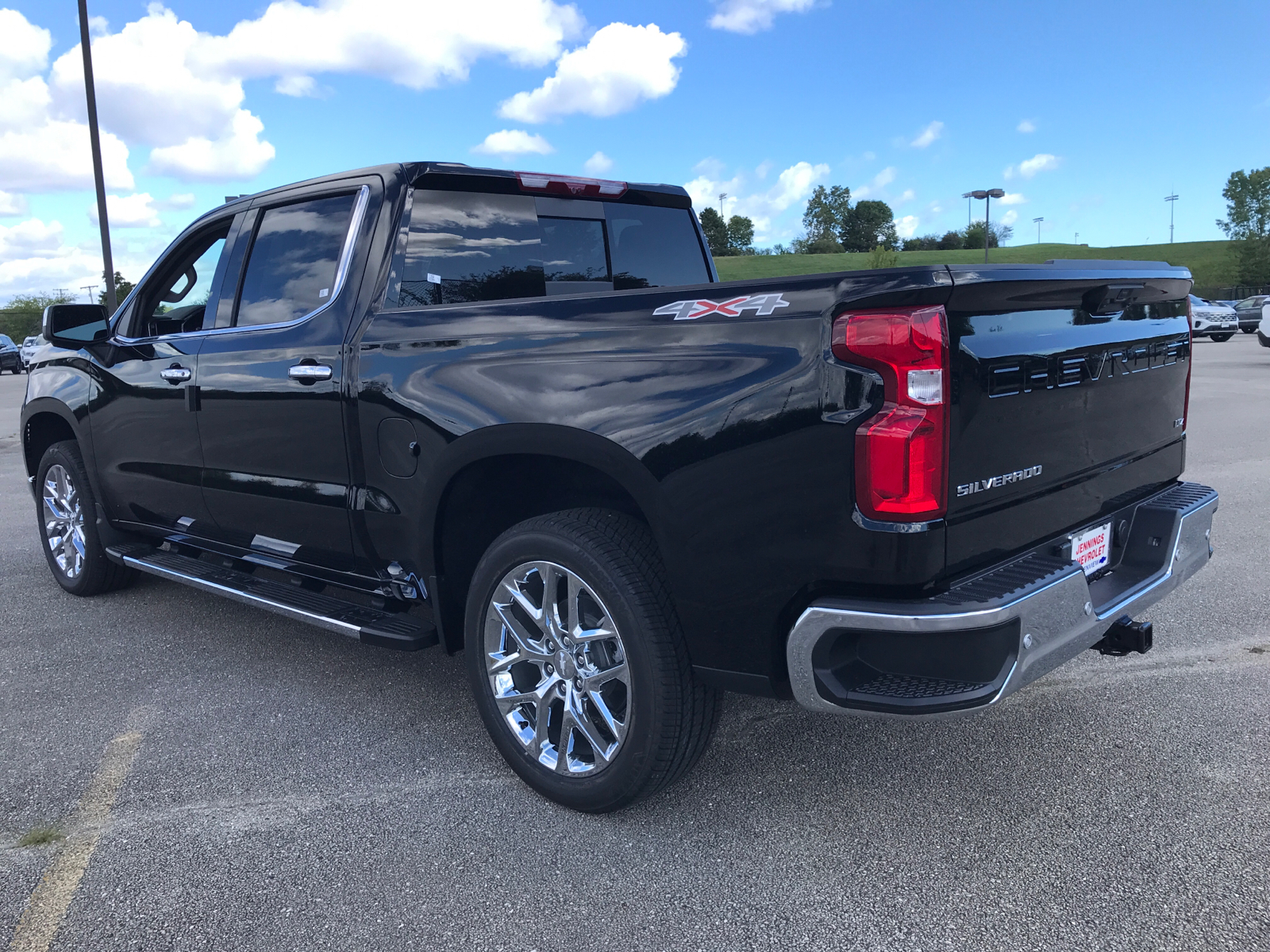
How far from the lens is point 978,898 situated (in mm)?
2441

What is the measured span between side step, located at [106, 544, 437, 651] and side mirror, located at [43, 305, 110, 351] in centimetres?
108

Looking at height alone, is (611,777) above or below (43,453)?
below

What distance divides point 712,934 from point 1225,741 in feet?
6.51

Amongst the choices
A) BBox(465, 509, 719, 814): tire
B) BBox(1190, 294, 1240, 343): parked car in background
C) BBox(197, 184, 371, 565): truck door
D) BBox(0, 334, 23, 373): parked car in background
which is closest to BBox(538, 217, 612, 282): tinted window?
BBox(197, 184, 371, 565): truck door

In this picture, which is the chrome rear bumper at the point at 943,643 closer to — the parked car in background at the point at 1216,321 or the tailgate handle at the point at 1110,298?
the tailgate handle at the point at 1110,298

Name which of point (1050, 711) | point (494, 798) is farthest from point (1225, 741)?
point (494, 798)

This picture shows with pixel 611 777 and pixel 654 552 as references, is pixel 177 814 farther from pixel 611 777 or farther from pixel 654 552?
pixel 654 552

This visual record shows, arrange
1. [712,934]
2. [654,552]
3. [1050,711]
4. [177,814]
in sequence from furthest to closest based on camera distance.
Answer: [1050,711] → [177,814] → [654,552] → [712,934]

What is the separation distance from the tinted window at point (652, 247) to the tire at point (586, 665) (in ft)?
5.07

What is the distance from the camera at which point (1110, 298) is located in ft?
9.10

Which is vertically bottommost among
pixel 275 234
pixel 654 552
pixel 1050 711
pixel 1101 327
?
pixel 1050 711

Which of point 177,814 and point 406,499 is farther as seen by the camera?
point 406,499

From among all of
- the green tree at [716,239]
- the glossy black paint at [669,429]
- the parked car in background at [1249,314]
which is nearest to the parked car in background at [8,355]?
the green tree at [716,239]

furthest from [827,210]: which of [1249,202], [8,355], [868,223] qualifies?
[8,355]
